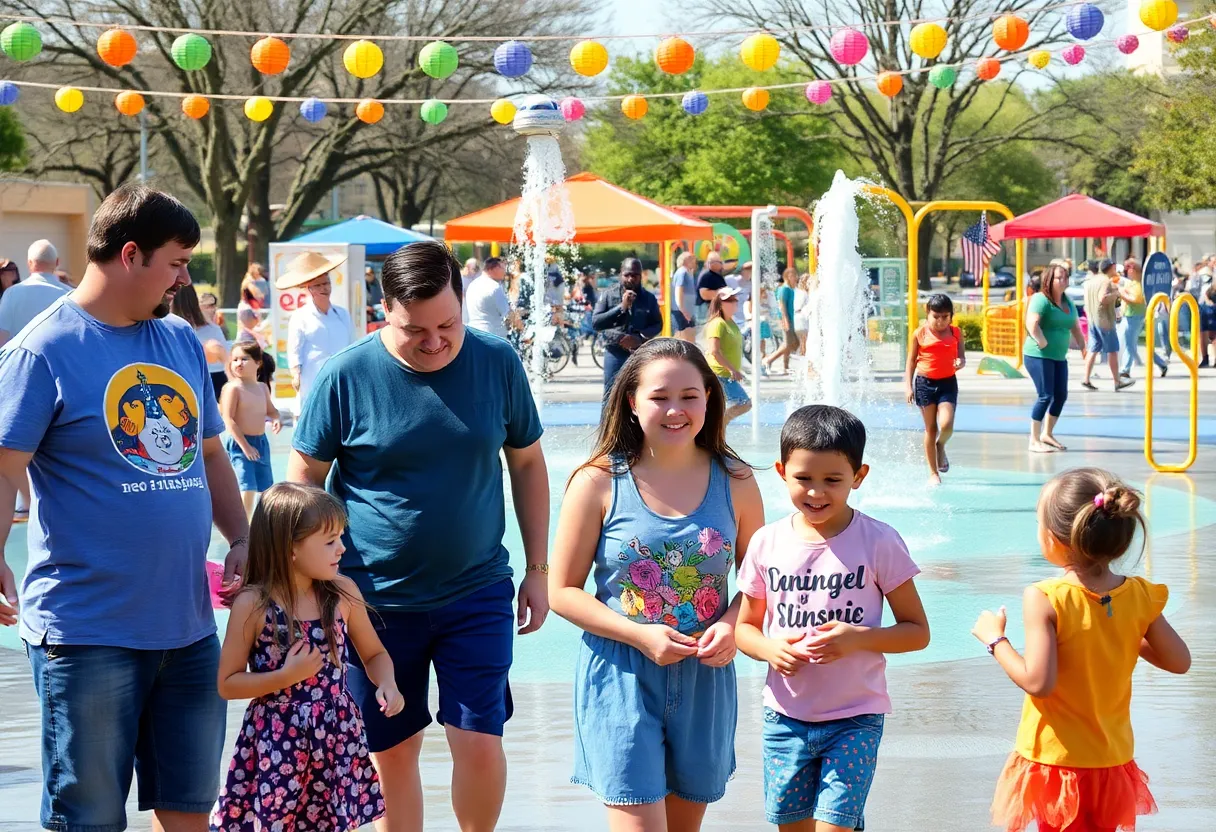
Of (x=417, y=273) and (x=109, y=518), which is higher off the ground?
(x=417, y=273)

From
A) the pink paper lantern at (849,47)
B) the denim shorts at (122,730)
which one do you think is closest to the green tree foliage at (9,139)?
the pink paper lantern at (849,47)

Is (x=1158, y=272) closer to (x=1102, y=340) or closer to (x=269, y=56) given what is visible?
(x=1102, y=340)

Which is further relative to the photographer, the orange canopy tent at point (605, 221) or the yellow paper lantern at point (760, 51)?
the orange canopy tent at point (605, 221)

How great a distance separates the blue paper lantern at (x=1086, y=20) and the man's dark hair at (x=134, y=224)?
1296cm

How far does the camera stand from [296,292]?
720 inches

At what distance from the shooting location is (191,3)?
3341cm

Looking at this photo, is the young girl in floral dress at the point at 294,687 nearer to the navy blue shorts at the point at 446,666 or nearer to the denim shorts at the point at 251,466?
the navy blue shorts at the point at 446,666

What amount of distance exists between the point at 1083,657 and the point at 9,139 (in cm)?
3862

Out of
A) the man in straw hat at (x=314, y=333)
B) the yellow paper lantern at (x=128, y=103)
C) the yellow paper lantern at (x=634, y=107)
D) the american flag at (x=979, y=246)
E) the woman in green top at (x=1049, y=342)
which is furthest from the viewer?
the american flag at (x=979, y=246)

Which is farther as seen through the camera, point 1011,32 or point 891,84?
point 891,84

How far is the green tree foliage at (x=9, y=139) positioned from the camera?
3797 cm

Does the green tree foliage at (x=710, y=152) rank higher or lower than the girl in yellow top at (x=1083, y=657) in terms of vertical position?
higher

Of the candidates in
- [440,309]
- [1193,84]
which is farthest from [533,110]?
[1193,84]

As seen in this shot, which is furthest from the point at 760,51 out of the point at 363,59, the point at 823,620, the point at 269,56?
the point at 823,620
